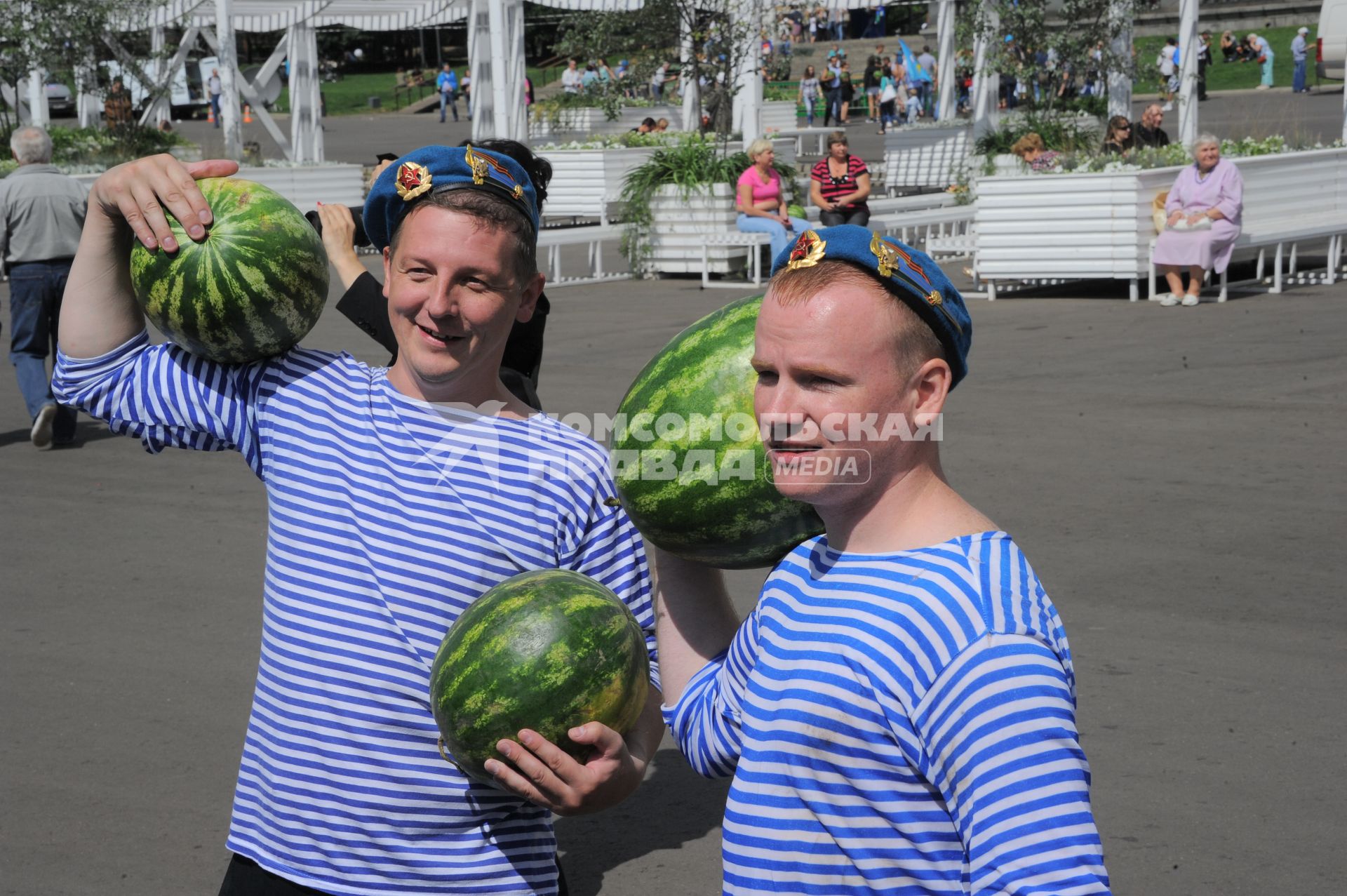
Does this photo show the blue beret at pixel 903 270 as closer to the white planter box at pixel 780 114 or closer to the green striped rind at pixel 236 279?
the green striped rind at pixel 236 279

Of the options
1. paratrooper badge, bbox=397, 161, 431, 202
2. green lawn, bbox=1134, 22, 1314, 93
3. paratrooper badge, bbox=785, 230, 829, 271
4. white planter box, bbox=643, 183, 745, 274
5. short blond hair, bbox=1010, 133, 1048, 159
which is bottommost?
white planter box, bbox=643, 183, 745, 274

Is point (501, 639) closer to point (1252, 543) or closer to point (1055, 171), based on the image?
point (1252, 543)

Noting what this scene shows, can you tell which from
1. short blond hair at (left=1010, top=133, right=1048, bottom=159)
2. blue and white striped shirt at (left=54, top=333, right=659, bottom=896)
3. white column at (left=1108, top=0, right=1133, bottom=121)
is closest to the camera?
blue and white striped shirt at (left=54, top=333, right=659, bottom=896)

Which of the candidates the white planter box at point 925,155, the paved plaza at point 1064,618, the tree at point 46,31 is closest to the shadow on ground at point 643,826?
the paved plaza at point 1064,618

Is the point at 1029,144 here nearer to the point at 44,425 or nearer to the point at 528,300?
the point at 44,425

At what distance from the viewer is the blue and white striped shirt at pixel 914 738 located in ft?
5.70

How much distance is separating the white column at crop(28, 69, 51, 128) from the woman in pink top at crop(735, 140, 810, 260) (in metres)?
16.3

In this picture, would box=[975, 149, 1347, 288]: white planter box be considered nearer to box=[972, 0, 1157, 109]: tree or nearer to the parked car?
box=[972, 0, 1157, 109]: tree

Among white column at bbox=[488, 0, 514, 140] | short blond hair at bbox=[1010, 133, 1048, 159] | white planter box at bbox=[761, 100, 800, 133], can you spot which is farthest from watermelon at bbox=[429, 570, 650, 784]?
white planter box at bbox=[761, 100, 800, 133]

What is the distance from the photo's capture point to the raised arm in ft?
9.18

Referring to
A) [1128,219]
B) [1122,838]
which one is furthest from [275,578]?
[1128,219]

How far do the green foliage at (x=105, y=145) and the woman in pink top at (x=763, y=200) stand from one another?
36.0 feet

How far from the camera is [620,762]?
2.43 meters

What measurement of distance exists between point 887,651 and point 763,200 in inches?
681
